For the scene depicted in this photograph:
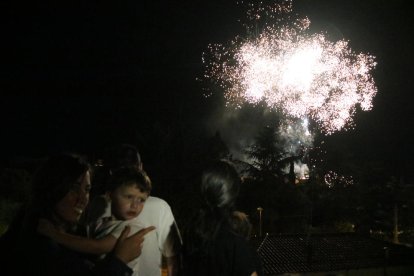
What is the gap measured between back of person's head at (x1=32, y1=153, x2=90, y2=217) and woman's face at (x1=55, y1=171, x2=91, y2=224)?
0.02m

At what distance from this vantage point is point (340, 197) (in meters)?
45.7

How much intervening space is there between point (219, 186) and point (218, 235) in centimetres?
30

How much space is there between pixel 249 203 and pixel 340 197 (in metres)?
11.1

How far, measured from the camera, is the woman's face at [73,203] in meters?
2.07

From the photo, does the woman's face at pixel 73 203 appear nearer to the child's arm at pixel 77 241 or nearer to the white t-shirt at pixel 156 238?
the child's arm at pixel 77 241

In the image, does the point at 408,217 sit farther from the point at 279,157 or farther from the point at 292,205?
the point at 279,157

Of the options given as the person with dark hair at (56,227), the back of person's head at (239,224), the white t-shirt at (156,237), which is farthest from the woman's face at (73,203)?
the back of person's head at (239,224)

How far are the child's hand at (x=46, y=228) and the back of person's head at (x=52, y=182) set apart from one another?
0.05m

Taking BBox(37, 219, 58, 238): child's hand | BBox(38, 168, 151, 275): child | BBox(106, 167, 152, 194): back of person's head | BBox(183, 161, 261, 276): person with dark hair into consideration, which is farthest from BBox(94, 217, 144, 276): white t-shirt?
BBox(37, 219, 58, 238): child's hand

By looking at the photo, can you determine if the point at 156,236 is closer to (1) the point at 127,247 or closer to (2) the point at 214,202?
(2) the point at 214,202

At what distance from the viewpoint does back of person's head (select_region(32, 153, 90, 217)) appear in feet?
6.56

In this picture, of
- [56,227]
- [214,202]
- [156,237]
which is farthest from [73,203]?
[156,237]

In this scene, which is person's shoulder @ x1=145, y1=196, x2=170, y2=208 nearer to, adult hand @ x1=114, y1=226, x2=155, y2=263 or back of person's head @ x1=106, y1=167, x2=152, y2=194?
back of person's head @ x1=106, y1=167, x2=152, y2=194

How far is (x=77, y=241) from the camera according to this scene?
2232 mm
